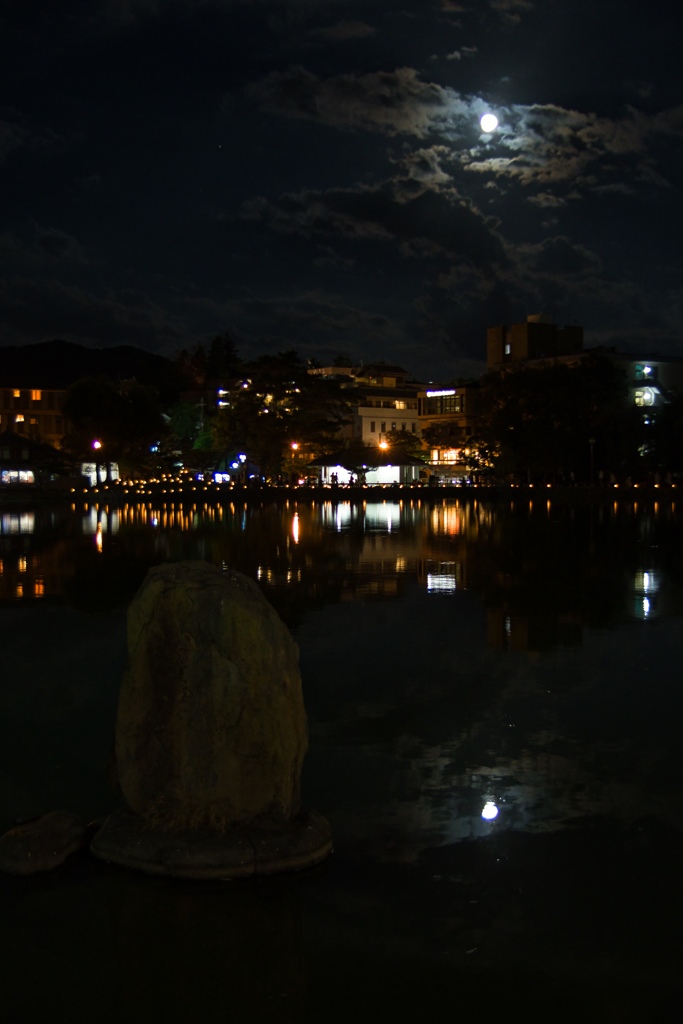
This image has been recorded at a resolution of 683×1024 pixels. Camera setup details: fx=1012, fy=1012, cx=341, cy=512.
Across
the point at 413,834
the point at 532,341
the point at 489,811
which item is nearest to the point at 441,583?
the point at 489,811

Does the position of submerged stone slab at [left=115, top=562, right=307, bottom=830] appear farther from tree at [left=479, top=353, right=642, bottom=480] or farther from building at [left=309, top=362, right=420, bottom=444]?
building at [left=309, top=362, right=420, bottom=444]

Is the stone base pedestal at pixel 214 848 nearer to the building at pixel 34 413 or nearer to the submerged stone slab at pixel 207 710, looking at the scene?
the submerged stone slab at pixel 207 710

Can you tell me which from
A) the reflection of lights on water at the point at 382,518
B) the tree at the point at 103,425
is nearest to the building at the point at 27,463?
the tree at the point at 103,425

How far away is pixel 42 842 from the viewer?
5375 mm

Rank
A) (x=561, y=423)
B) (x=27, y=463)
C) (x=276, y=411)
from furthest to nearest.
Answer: (x=276, y=411)
(x=561, y=423)
(x=27, y=463)

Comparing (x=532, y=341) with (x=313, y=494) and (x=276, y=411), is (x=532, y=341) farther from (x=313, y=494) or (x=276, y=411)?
(x=313, y=494)

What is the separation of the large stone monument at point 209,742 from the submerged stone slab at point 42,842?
6.1 inches

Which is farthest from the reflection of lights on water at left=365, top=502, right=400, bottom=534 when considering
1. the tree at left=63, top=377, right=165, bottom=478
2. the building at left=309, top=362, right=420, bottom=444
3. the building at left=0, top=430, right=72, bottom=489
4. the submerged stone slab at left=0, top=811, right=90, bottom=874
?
the building at left=309, top=362, right=420, bottom=444

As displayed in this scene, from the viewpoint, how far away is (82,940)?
4.69m

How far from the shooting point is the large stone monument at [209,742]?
5.26 m

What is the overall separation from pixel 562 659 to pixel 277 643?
5738 mm

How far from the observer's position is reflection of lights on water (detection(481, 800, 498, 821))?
6078 millimetres

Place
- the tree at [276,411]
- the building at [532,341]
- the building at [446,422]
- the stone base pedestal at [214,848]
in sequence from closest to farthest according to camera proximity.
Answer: the stone base pedestal at [214,848] → the tree at [276,411] → the building at [446,422] → the building at [532,341]

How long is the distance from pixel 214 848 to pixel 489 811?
1.84 m
